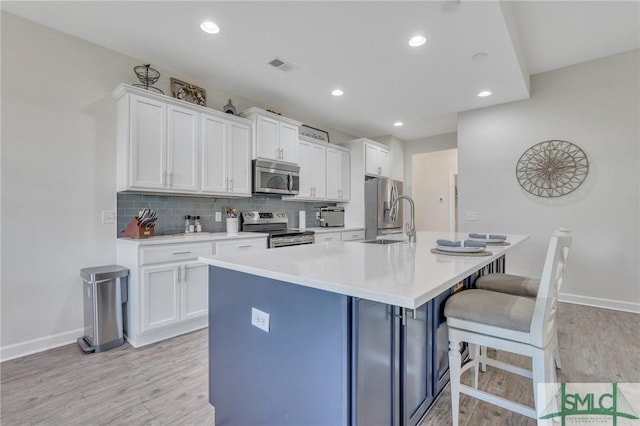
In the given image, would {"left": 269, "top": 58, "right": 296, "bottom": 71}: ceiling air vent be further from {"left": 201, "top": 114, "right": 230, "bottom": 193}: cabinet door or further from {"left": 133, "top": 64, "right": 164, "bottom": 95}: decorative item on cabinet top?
{"left": 133, "top": 64, "right": 164, "bottom": 95}: decorative item on cabinet top

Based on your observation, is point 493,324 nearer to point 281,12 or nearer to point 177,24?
point 281,12

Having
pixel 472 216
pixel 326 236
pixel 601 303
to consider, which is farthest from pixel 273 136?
pixel 601 303

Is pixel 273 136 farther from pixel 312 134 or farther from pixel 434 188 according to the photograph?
pixel 434 188

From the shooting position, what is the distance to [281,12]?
7.32 ft

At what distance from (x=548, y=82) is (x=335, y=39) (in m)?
3.02

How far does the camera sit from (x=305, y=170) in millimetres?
4414

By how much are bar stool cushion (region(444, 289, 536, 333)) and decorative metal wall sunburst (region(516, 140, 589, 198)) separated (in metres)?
3.03

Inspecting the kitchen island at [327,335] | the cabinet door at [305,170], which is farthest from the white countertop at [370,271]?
the cabinet door at [305,170]

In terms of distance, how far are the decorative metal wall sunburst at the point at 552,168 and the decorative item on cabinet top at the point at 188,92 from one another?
13.5 ft

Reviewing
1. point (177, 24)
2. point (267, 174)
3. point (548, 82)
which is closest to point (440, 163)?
point (548, 82)

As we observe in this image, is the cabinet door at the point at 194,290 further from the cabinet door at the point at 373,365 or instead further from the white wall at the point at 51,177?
the cabinet door at the point at 373,365

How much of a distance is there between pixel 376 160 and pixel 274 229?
2.44 meters

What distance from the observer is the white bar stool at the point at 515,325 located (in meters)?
1.26

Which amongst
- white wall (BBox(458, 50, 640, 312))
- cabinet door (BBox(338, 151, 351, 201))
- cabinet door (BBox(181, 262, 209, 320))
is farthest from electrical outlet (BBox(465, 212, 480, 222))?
cabinet door (BBox(181, 262, 209, 320))
